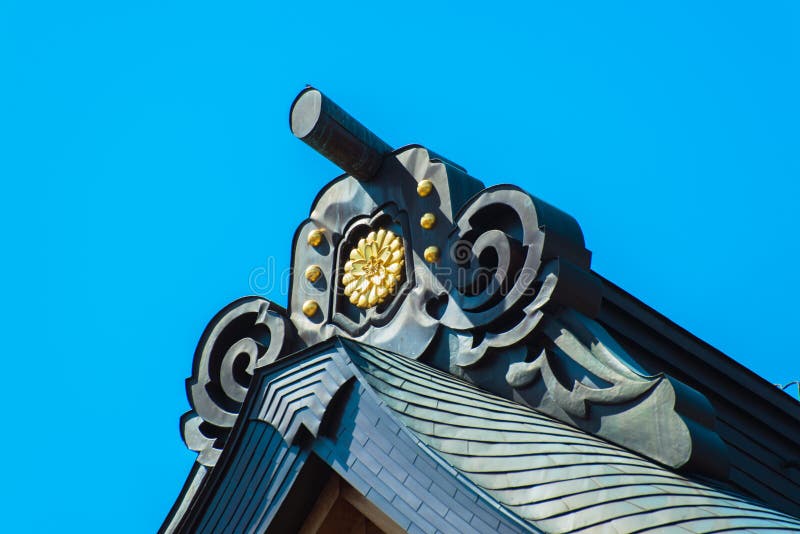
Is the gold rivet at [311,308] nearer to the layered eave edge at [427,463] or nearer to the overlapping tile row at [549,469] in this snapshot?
the layered eave edge at [427,463]

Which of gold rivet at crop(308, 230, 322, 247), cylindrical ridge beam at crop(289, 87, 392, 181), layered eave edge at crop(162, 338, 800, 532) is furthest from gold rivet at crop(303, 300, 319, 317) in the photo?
layered eave edge at crop(162, 338, 800, 532)

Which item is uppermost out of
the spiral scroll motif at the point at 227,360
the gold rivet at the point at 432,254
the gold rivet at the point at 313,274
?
the gold rivet at the point at 432,254

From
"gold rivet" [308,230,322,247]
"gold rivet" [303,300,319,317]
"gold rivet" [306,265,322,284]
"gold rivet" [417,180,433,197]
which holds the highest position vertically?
"gold rivet" [417,180,433,197]

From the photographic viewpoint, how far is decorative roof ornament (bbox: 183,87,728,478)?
9016 mm

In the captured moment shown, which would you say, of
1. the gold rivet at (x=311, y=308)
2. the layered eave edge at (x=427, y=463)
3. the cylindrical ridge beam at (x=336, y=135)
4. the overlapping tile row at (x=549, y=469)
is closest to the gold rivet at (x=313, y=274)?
the gold rivet at (x=311, y=308)

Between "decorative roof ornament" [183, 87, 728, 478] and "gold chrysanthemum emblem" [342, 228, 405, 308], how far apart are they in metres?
0.01

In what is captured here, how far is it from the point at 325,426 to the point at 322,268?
3.02 metres

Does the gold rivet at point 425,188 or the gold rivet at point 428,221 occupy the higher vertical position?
the gold rivet at point 425,188

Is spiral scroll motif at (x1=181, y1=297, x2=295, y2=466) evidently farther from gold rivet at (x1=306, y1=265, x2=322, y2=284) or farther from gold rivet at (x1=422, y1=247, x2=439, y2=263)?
gold rivet at (x1=422, y1=247, x2=439, y2=263)

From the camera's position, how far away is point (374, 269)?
11242mm

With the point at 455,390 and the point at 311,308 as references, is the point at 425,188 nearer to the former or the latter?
the point at 311,308

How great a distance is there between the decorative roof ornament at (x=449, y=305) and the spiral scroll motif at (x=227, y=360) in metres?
0.01

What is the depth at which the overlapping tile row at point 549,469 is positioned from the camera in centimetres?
783

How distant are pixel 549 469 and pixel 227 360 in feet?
13.4
